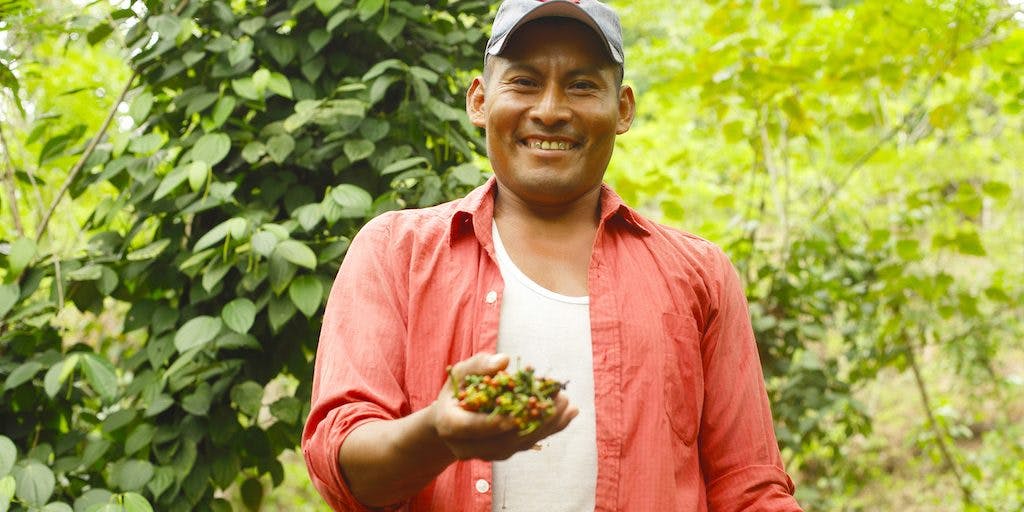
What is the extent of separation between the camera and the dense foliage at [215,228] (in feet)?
7.49

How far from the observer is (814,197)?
4.63 meters

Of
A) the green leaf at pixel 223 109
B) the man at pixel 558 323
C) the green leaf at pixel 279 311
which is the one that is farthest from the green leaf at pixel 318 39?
the man at pixel 558 323

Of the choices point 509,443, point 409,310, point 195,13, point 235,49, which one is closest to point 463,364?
point 509,443

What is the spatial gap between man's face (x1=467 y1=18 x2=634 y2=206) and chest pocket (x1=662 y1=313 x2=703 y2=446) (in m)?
0.30

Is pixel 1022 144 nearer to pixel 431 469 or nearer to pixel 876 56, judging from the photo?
pixel 876 56

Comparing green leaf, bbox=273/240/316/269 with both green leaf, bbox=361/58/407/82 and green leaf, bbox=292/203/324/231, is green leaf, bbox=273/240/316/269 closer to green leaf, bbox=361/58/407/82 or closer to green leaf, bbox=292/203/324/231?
green leaf, bbox=292/203/324/231

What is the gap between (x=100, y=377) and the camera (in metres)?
2.26

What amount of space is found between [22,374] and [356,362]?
53.2 inches

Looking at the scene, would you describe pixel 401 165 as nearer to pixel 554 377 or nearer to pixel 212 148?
pixel 212 148

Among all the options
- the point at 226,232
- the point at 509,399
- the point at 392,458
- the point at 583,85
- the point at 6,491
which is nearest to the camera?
the point at 509,399

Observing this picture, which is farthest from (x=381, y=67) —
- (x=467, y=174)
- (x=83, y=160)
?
(x=83, y=160)

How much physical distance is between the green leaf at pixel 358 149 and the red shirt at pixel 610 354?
2.66ft

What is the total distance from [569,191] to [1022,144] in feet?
19.8

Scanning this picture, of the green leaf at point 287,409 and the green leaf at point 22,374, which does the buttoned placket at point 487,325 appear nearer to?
the green leaf at point 287,409
